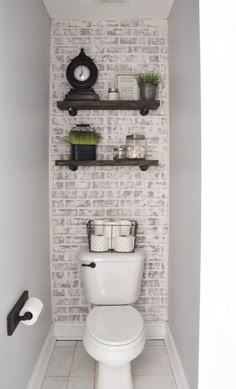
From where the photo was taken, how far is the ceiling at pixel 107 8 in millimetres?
2227

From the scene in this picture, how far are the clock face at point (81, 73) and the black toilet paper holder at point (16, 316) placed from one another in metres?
1.46

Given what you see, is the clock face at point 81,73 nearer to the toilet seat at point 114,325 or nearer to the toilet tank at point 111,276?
the toilet tank at point 111,276

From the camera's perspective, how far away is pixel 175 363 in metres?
2.15

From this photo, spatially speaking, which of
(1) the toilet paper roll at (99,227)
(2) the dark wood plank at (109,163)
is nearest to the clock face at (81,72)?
(2) the dark wood plank at (109,163)

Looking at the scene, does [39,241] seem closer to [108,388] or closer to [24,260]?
[24,260]

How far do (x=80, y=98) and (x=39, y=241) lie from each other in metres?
0.99

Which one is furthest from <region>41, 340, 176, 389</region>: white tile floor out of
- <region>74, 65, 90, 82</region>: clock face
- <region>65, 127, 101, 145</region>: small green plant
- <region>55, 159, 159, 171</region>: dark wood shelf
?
<region>74, 65, 90, 82</region>: clock face

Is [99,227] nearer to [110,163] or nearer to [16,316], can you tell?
[110,163]

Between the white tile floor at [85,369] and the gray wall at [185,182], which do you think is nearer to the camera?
the gray wall at [185,182]

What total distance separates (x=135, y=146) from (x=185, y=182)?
58 cm

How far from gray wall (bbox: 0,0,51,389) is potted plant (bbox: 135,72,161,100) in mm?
653

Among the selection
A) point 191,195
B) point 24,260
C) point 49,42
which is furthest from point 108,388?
point 49,42

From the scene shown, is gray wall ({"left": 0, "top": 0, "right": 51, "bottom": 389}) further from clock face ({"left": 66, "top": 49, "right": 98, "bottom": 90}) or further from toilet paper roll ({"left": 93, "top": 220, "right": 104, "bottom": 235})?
toilet paper roll ({"left": 93, "top": 220, "right": 104, "bottom": 235})

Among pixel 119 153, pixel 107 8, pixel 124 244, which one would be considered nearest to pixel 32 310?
pixel 124 244
